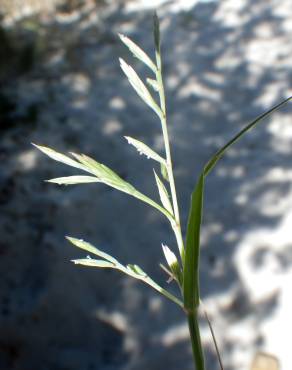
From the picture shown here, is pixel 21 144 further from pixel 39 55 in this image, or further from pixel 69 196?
pixel 39 55

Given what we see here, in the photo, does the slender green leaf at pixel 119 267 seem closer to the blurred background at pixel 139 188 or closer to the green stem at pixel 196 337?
the green stem at pixel 196 337

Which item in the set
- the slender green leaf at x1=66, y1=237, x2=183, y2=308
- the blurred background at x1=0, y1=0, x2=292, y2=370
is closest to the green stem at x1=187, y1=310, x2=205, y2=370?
the slender green leaf at x1=66, y1=237, x2=183, y2=308

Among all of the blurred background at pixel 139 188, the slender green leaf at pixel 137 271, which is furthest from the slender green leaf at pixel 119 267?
the blurred background at pixel 139 188

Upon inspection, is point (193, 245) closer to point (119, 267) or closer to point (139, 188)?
point (119, 267)

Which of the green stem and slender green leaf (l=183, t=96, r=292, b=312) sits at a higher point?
slender green leaf (l=183, t=96, r=292, b=312)

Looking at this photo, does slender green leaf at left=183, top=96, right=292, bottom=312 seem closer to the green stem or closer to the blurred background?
the green stem

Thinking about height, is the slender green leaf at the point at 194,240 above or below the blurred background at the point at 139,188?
below

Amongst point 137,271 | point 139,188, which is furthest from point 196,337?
point 139,188

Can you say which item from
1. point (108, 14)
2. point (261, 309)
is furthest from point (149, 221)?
point (108, 14)
